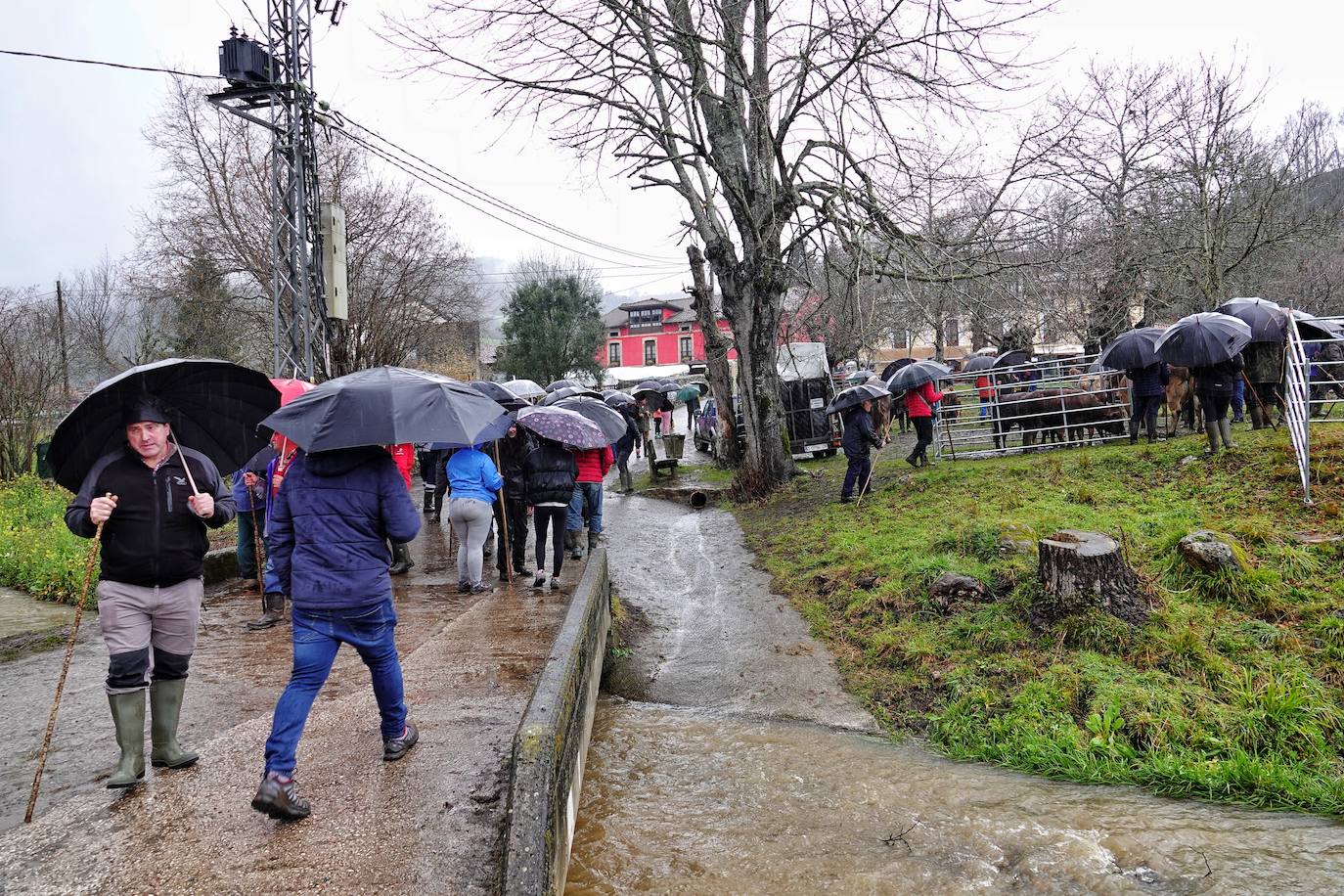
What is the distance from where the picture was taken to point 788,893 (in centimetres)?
388

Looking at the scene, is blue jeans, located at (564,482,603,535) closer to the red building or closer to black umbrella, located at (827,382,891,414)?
black umbrella, located at (827,382,891,414)

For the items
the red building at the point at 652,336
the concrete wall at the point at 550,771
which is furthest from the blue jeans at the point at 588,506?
the red building at the point at 652,336

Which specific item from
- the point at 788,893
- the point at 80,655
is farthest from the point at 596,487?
the point at 788,893

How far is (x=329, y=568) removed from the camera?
3523mm

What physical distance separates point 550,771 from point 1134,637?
476 cm

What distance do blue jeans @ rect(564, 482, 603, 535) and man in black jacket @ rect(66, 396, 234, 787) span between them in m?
4.46

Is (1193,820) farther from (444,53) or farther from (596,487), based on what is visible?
(444,53)

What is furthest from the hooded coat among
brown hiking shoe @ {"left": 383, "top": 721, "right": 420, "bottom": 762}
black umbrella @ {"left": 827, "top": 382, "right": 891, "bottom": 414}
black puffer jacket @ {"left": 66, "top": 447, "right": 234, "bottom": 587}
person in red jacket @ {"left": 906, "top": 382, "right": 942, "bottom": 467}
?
person in red jacket @ {"left": 906, "top": 382, "right": 942, "bottom": 467}

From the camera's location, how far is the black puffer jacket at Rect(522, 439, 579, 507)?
7469 millimetres

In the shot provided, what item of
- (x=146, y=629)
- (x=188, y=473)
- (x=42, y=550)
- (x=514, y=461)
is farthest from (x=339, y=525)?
(x=42, y=550)

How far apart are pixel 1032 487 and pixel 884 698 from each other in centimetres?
→ 531

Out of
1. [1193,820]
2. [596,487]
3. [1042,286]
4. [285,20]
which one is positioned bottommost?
[1193,820]

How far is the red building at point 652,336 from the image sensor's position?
73.4m

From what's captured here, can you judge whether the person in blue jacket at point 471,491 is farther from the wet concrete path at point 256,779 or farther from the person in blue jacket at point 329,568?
the person in blue jacket at point 329,568
